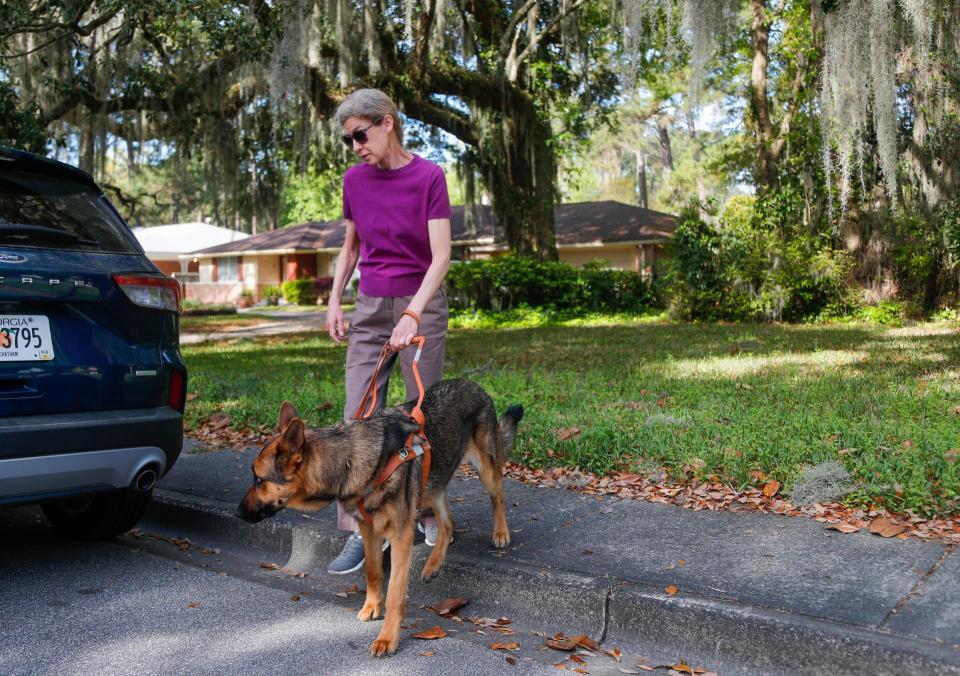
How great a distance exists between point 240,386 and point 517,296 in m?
11.9

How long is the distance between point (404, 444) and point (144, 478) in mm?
1313

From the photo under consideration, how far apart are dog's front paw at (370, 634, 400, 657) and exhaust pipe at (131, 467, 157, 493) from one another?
1.37 metres

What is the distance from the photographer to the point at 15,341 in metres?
3.42

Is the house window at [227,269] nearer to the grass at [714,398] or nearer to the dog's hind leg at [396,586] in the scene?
the grass at [714,398]

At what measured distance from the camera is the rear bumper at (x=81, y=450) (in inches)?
131

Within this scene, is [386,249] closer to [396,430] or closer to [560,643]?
[396,430]

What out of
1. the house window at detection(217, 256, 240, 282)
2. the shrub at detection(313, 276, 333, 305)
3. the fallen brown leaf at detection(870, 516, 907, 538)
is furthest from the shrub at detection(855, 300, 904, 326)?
the house window at detection(217, 256, 240, 282)

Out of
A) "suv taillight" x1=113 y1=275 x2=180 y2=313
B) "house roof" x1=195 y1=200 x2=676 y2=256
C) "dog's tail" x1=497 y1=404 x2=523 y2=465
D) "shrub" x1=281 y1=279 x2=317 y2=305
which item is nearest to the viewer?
"suv taillight" x1=113 y1=275 x2=180 y2=313

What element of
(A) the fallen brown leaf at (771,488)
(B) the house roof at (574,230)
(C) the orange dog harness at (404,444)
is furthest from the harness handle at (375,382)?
(B) the house roof at (574,230)

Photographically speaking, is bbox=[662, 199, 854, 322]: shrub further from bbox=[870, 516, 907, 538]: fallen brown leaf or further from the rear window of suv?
the rear window of suv

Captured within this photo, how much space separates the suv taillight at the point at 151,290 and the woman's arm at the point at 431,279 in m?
1.17

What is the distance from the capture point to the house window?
4391 centimetres

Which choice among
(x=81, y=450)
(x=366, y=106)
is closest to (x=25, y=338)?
(x=81, y=450)

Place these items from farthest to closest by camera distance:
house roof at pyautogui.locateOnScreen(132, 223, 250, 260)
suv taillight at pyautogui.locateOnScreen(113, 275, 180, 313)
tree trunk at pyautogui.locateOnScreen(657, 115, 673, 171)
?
tree trunk at pyautogui.locateOnScreen(657, 115, 673, 171) < house roof at pyautogui.locateOnScreen(132, 223, 250, 260) < suv taillight at pyautogui.locateOnScreen(113, 275, 180, 313)
